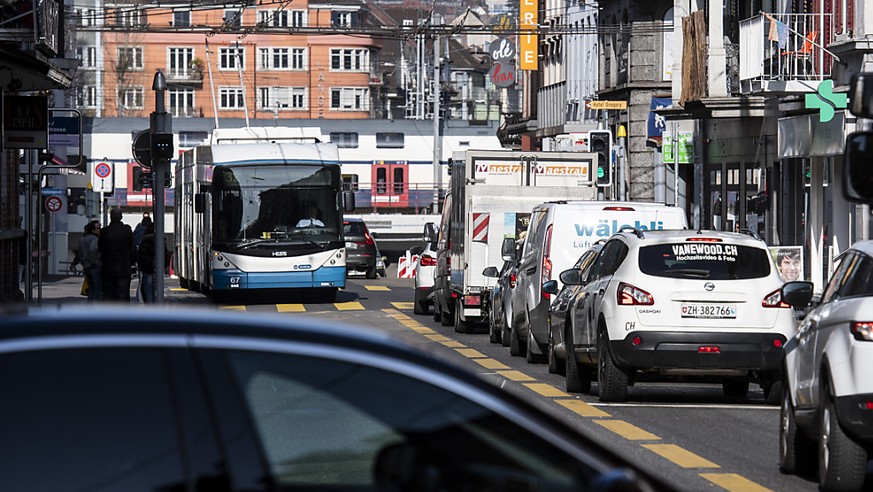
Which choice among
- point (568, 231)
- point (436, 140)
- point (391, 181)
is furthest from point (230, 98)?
point (568, 231)

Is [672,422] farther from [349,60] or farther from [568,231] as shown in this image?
[349,60]

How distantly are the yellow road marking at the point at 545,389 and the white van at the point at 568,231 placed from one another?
8.39ft

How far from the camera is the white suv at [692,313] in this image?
49.8ft

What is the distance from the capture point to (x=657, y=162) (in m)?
48.2

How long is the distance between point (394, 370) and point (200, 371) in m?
0.44

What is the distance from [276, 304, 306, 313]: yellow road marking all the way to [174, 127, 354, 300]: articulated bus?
0.44 meters

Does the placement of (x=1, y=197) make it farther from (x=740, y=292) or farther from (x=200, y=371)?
(x=200, y=371)

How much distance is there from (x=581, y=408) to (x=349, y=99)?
113 m

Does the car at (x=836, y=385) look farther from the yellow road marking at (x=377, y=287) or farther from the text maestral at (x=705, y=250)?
the yellow road marking at (x=377, y=287)

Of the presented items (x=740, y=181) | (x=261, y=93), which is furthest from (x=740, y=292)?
(x=261, y=93)

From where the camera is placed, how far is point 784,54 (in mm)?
31297

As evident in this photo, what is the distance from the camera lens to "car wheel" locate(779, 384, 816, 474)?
35.8 ft

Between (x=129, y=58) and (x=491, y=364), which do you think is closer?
(x=491, y=364)

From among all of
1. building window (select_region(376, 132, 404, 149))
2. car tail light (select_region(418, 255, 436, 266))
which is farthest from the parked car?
building window (select_region(376, 132, 404, 149))
